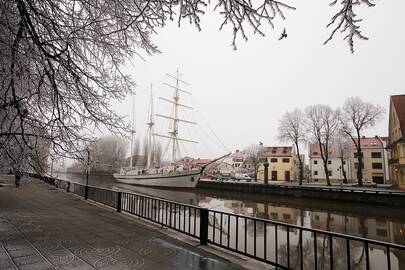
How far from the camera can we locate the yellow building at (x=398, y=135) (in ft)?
119

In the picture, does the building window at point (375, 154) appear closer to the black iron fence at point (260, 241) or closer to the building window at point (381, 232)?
the building window at point (381, 232)

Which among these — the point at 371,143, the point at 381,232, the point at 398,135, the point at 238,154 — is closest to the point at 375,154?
the point at 371,143

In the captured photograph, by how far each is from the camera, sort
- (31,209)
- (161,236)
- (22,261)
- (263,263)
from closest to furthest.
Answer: (22,261) < (263,263) < (161,236) < (31,209)

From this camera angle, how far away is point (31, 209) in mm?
11969

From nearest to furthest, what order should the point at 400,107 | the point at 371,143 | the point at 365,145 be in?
the point at 400,107 → the point at 365,145 → the point at 371,143

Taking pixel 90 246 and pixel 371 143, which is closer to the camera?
pixel 90 246

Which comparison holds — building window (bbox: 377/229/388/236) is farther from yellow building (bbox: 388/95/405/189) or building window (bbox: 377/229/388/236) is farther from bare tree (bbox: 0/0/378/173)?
yellow building (bbox: 388/95/405/189)

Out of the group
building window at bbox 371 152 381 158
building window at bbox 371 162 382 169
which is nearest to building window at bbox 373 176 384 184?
building window at bbox 371 162 382 169

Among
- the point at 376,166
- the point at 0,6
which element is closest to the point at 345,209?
the point at 0,6

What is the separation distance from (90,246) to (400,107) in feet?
153

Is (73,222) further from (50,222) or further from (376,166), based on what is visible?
(376,166)

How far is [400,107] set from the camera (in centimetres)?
4162

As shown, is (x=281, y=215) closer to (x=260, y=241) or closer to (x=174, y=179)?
(x=260, y=241)

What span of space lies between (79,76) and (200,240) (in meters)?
4.82
